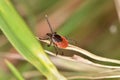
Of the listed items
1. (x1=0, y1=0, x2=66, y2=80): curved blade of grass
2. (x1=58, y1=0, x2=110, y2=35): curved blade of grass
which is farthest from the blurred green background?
(x1=0, y1=0, x2=66, y2=80): curved blade of grass

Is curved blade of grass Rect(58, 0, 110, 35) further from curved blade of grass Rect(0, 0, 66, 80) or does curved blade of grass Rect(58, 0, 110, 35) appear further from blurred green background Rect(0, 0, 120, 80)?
curved blade of grass Rect(0, 0, 66, 80)

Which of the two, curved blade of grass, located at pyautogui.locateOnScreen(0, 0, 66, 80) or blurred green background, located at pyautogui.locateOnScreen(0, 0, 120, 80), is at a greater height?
blurred green background, located at pyautogui.locateOnScreen(0, 0, 120, 80)

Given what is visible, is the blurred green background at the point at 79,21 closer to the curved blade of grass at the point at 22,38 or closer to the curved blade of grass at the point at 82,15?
the curved blade of grass at the point at 82,15

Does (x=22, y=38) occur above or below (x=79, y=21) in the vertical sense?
below

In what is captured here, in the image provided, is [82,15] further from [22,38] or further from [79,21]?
[22,38]

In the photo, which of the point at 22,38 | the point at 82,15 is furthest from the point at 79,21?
the point at 22,38

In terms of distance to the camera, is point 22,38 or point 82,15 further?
point 82,15

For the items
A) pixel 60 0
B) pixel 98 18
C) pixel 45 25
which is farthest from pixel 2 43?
pixel 98 18
